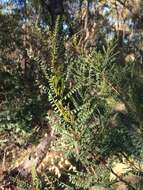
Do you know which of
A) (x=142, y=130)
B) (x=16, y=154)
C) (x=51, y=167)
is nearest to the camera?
(x=142, y=130)

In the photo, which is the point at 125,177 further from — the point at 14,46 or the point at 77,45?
the point at 14,46

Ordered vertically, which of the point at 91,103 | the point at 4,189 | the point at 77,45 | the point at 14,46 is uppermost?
the point at 14,46

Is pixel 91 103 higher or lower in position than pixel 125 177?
higher

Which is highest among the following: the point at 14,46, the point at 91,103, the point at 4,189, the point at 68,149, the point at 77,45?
the point at 14,46

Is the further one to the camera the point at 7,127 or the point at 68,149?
the point at 7,127

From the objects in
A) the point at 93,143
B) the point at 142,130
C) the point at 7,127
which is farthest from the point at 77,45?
the point at 7,127

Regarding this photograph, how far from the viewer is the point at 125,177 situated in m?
2.00

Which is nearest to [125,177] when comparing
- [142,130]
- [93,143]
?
[93,143]

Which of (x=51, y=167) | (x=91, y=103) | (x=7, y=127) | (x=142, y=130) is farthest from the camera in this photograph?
(x=7, y=127)

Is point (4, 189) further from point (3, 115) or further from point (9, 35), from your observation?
point (9, 35)

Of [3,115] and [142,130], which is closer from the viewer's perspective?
[142,130]

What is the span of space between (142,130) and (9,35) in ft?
37.7

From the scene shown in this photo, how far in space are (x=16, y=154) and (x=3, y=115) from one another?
122 cm

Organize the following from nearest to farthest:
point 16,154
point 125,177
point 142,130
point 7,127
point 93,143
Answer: point 142,130
point 93,143
point 125,177
point 16,154
point 7,127
